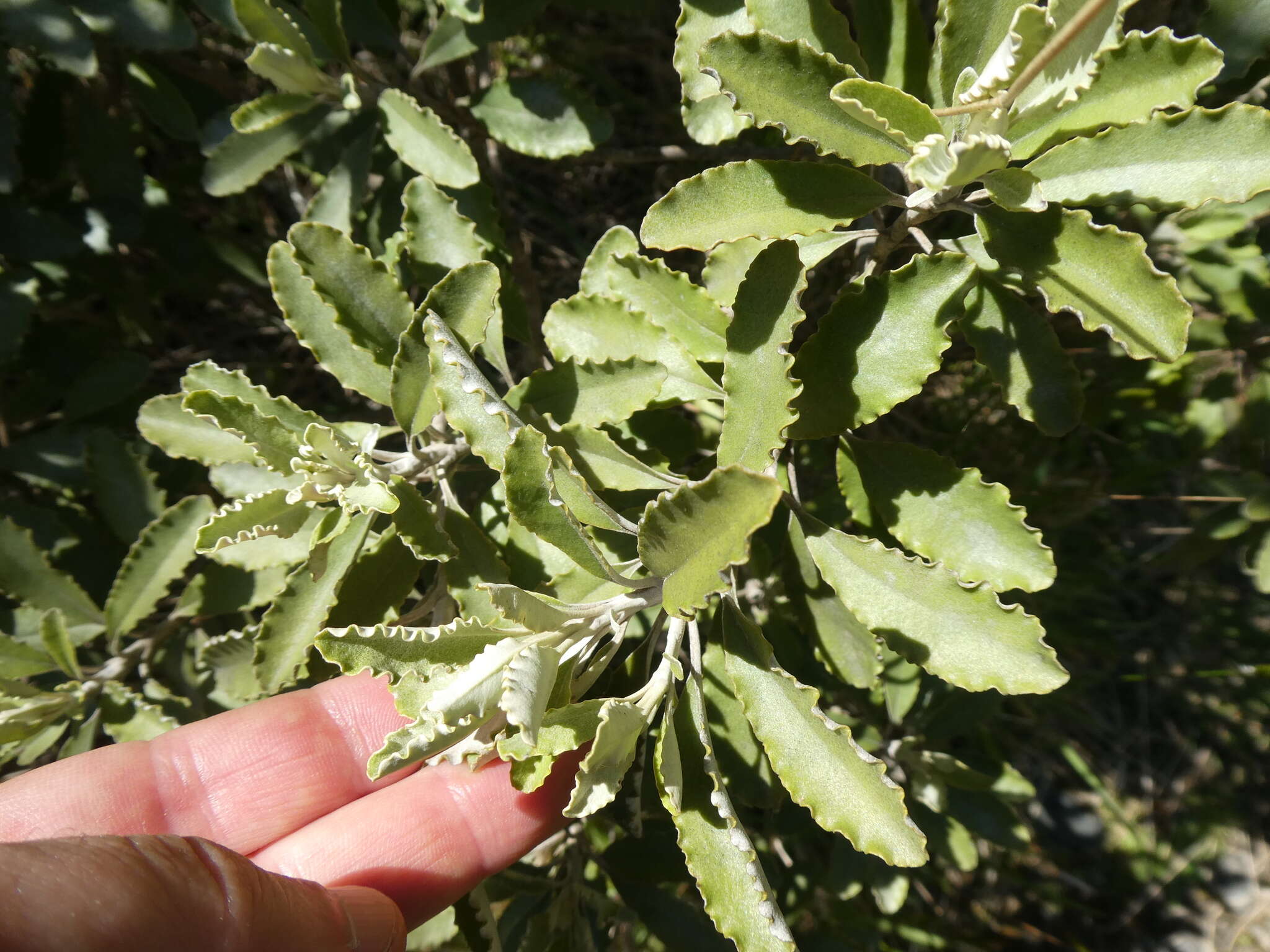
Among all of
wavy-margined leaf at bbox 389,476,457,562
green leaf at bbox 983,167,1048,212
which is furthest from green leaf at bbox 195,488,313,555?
green leaf at bbox 983,167,1048,212

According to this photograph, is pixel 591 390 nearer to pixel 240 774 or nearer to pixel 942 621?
pixel 942 621

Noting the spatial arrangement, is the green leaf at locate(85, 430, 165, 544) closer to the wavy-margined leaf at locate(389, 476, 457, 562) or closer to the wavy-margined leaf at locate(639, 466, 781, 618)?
the wavy-margined leaf at locate(389, 476, 457, 562)

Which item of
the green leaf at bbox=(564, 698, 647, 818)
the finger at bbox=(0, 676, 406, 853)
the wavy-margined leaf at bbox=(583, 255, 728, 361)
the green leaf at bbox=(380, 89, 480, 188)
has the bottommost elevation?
the finger at bbox=(0, 676, 406, 853)

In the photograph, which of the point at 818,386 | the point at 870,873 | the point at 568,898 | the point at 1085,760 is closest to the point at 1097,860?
the point at 1085,760

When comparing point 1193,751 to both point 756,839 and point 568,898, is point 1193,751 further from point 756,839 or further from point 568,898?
point 568,898

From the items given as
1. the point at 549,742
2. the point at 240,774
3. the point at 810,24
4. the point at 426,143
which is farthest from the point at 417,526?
the point at 810,24

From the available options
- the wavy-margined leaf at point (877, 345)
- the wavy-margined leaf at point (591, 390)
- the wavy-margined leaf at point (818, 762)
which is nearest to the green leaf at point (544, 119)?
the wavy-margined leaf at point (591, 390)

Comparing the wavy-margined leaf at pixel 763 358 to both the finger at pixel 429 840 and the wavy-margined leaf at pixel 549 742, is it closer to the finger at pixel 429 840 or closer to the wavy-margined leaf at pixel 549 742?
the wavy-margined leaf at pixel 549 742
